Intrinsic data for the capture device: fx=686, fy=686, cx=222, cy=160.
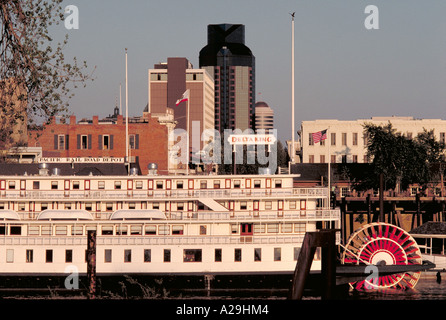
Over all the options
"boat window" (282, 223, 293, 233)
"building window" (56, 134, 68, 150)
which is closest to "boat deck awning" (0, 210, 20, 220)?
"boat window" (282, 223, 293, 233)

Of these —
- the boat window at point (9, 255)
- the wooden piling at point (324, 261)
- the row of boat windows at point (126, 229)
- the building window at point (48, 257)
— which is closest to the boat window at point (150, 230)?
the row of boat windows at point (126, 229)

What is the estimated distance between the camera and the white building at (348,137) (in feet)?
382

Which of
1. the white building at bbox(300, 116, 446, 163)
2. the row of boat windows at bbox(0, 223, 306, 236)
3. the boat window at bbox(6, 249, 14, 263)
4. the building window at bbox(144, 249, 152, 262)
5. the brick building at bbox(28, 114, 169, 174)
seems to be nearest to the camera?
the building window at bbox(144, 249, 152, 262)

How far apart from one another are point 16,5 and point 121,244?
115 ft

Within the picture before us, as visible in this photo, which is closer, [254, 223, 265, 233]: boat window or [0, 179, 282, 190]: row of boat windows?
[254, 223, 265, 233]: boat window

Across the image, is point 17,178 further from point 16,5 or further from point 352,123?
point 352,123

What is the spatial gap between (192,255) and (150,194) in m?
5.75

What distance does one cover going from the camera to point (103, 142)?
339ft

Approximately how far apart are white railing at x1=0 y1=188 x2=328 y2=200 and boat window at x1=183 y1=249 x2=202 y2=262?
168 inches

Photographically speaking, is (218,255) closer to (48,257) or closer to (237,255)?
(237,255)

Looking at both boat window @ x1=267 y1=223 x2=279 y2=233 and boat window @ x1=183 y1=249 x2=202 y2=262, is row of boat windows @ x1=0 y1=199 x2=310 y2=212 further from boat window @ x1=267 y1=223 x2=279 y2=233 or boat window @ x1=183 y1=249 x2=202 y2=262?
boat window @ x1=183 y1=249 x2=202 y2=262

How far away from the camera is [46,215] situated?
5009 centimetres

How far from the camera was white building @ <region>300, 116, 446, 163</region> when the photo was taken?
382 ft

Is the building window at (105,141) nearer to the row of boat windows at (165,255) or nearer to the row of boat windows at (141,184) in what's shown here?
A: the row of boat windows at (141,184)
